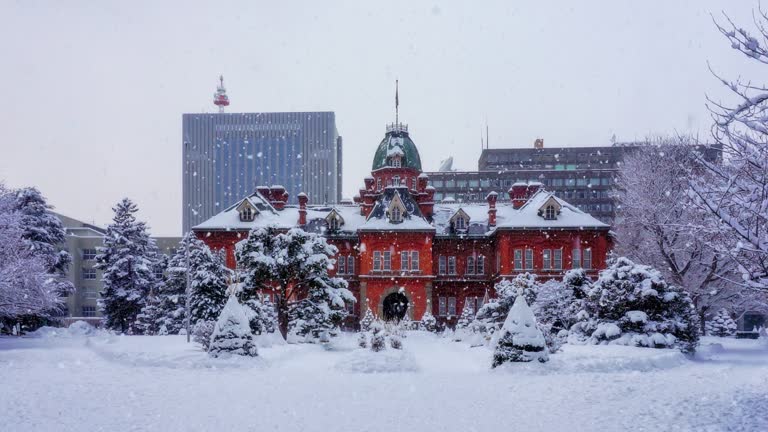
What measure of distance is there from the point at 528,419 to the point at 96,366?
15336 mm

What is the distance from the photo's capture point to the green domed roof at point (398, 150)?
54.1 metres

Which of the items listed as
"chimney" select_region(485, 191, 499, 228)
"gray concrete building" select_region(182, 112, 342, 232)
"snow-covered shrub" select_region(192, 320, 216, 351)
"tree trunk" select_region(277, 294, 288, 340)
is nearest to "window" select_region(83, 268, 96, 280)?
"chimney" select_region(485, 191, 499, 228)

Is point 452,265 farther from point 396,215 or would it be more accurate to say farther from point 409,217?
point 396,215

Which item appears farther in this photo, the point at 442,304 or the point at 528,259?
the point at 442,304

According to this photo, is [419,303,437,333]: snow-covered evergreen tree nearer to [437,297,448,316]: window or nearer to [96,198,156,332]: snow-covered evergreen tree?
[437,297,448,316]: window

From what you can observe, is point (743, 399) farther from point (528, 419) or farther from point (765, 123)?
point (765, 123)

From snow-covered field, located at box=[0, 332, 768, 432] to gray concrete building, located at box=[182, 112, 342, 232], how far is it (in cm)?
12125

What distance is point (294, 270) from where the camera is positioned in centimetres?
3269

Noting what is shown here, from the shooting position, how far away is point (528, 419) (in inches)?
449

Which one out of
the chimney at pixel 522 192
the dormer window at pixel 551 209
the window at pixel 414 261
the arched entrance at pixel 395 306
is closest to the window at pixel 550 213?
the dormer window at pixel 551 209

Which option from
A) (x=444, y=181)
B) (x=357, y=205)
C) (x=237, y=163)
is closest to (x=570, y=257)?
(x=357, y=205)

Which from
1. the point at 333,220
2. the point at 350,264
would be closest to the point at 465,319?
the point at 350,264

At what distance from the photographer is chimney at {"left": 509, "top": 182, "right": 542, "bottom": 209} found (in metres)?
54.0

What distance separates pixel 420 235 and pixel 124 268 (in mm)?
22360
